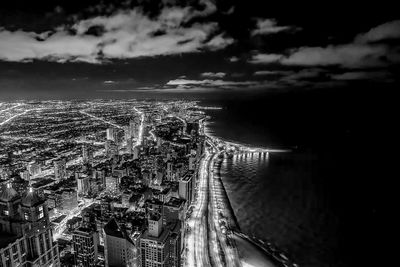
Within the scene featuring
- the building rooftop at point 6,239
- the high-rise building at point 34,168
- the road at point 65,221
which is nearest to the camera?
the building rooftop at point 6,239

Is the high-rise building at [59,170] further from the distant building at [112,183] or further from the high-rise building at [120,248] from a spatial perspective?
the high-rise building at [120,248]

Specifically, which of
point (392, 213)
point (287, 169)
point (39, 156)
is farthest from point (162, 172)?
point (392, 213)

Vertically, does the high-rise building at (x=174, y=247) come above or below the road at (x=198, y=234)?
above

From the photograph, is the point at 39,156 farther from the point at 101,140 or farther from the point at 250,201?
the point at 250,201

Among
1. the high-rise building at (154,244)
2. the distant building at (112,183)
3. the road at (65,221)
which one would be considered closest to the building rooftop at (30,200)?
the high-rise building at (154,244)

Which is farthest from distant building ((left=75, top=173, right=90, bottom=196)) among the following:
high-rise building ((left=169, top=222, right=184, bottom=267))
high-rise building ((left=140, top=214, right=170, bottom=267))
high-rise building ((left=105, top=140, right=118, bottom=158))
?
high-rise building ((left=140, top=214, right=170, bottom=267))

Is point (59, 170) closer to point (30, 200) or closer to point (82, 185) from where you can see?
point (82, 185)
